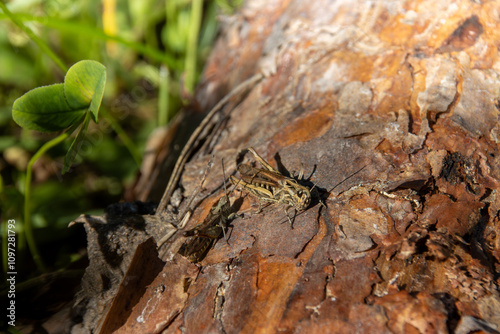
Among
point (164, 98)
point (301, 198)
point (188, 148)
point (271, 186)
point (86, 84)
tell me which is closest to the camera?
point (301, 198)

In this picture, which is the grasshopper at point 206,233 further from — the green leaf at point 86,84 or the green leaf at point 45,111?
the green leaf at point 45,111

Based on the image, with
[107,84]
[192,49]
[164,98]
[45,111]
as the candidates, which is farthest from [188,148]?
[107,84]

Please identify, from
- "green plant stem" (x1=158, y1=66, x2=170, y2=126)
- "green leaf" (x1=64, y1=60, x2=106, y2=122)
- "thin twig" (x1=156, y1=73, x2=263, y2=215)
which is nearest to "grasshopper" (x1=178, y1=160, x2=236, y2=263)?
"thin twig" (x1=156, y1=73, x2=263, y2=215)

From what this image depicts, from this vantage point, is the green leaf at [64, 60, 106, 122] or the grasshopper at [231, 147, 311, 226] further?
the green leaf at [64, 60, 106, 122]

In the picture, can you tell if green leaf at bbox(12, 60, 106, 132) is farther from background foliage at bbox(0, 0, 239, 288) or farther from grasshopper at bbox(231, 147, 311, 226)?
grasshopper at bbox(231, 147, 311, 226)

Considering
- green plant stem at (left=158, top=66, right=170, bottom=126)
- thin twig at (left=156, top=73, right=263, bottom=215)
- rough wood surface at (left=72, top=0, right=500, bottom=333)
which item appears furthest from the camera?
green plant stem at (left=158, top=66, right=170, bottom=126)

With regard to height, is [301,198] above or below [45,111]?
below

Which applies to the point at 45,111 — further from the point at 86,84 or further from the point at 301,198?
the point at 301,198

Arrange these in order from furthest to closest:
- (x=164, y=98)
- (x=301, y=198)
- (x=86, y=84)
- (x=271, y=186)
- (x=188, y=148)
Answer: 1. (x=164, y=98)
2. (x=188, y=148)
3. (x=86, y=84)
4. (x=271, y=186)
5. (x=301, y=198)
